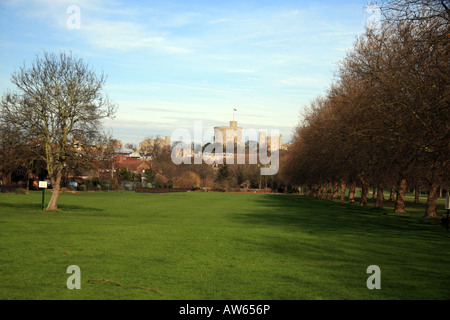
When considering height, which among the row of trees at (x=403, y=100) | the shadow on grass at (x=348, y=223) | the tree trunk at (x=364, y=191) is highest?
the row of trees at (x=403, y=100)

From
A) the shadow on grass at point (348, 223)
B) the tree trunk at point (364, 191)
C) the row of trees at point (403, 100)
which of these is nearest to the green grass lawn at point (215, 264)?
the shadow on grass at point (348, 223)

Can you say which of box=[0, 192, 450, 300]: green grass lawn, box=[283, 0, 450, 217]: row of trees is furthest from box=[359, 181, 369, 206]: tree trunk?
box=[0, 192, 450, 300]: green grass lawn

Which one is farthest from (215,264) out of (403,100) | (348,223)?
(348,223)

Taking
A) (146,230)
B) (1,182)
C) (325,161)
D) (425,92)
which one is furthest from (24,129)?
(1,182)

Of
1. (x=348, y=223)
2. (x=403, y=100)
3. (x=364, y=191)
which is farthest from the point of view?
(x=364, y=191)

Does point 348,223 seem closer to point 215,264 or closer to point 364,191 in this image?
point 215,264

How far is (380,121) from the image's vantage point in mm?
31625

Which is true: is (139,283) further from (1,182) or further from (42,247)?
(1,182)

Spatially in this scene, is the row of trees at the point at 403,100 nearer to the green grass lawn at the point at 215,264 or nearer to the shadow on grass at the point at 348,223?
the shadow on grass at the point at 348,223

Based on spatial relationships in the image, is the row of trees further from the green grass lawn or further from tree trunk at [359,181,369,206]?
tree trunk at [359,181,369,206]

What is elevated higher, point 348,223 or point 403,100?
point 403,100

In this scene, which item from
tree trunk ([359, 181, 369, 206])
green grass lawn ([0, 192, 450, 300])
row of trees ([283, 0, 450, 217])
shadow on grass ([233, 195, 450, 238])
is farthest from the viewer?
tree trunk ([359, 181, 369, 206])

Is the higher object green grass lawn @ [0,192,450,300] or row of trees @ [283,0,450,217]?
row of trees @ [283,0,450,217]
